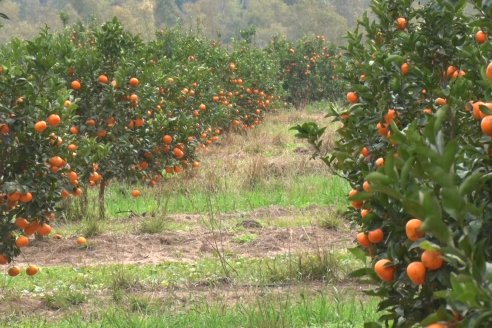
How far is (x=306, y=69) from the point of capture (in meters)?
27.2

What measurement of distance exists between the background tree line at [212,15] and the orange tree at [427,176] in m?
46.4

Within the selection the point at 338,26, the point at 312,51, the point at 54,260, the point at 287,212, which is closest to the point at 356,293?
the point at 54,260

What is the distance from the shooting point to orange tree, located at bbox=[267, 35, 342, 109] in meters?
27.0

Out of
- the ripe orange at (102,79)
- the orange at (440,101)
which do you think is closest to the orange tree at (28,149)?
the orange at (440,101)

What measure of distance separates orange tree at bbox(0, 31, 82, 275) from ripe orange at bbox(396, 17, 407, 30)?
2656mm

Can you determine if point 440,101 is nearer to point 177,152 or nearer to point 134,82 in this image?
point 134,82

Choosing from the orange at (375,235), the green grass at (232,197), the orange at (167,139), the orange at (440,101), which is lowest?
the green grass at (232,197)

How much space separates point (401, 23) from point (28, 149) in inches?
118

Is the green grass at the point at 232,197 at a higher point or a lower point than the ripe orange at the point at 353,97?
lower

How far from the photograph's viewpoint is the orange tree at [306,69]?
88.6 ft

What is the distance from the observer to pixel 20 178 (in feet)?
17.6

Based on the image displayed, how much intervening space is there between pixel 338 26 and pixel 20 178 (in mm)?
54825

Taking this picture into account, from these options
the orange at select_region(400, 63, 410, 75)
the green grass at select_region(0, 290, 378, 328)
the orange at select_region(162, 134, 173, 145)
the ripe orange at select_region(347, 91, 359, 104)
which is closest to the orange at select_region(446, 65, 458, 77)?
the orange at select_region(400, 63, 410, 75)

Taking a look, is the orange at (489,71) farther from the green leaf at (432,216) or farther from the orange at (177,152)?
the orange at (177,152)
